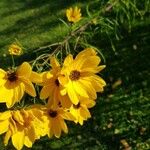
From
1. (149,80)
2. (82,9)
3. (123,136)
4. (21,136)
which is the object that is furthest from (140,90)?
(21,136)

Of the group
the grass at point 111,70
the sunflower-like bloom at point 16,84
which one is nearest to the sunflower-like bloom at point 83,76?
the sunflower-like bloom at point 16,84

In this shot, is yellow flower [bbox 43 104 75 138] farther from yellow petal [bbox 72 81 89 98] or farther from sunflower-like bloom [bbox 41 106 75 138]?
yellow petal [bbox 72 81 89 98]

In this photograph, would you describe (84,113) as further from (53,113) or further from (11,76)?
(11,76)

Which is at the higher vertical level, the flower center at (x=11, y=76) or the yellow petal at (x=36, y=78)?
the yellow petal at (x=36, y=78)

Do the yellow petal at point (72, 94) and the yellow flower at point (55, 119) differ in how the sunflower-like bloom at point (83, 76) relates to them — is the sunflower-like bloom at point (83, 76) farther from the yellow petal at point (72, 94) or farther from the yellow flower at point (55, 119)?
the yellow flower at point (55, 119)

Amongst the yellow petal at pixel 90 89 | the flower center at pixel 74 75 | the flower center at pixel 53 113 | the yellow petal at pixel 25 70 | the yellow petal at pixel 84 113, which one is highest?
the yellow petal at pixel 25 70

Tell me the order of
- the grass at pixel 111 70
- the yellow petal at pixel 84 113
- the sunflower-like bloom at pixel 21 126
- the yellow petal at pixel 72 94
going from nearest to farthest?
the yellow petal at pixel 72 94 → the sunflower-like bloom at pixel 21 126 → the yellow petal at pixel 84 113 → the grass at pixel 111 70

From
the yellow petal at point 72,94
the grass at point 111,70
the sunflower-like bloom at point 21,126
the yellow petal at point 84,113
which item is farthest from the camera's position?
the grass at point 111,70

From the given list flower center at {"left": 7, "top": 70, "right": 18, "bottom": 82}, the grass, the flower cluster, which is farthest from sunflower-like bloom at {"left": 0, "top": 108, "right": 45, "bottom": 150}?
the grass
